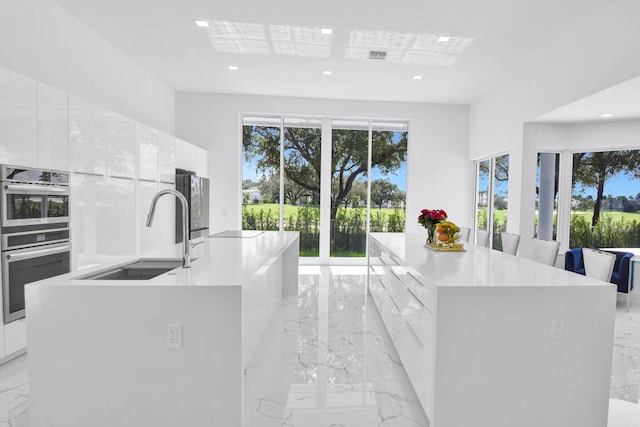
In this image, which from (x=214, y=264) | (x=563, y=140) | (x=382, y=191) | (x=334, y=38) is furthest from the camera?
(x=382, y=191)

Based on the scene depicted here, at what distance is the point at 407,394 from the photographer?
2379 millimetres

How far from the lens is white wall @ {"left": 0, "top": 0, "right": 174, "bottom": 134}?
3.17 metres

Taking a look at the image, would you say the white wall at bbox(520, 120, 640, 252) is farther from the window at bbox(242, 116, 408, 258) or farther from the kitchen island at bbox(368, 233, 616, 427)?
the kitchen island at bbox(368, 233, 616, 427)

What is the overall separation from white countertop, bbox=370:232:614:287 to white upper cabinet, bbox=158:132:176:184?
3.27 m

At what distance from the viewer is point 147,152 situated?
14.5ft

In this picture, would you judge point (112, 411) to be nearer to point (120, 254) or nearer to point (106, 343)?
point (106, 343)

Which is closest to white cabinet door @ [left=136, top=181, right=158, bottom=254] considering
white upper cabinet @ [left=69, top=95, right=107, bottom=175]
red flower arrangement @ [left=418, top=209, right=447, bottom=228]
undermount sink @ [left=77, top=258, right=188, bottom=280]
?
white upper cabinet @ [left=69, top=95, right=107, bottom=175]

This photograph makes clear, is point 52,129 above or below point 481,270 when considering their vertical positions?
above

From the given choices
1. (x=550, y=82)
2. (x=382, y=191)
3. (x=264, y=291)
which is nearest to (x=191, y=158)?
(x=264, y=291)

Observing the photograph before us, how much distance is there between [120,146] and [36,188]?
1211 millimetres

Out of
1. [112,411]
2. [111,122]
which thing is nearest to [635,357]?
[112,411]

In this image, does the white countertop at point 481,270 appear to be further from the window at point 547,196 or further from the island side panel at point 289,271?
the window at point 547,196

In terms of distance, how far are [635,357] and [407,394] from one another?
7.04ft

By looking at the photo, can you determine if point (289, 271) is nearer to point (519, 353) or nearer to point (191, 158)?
point (191, 158)
